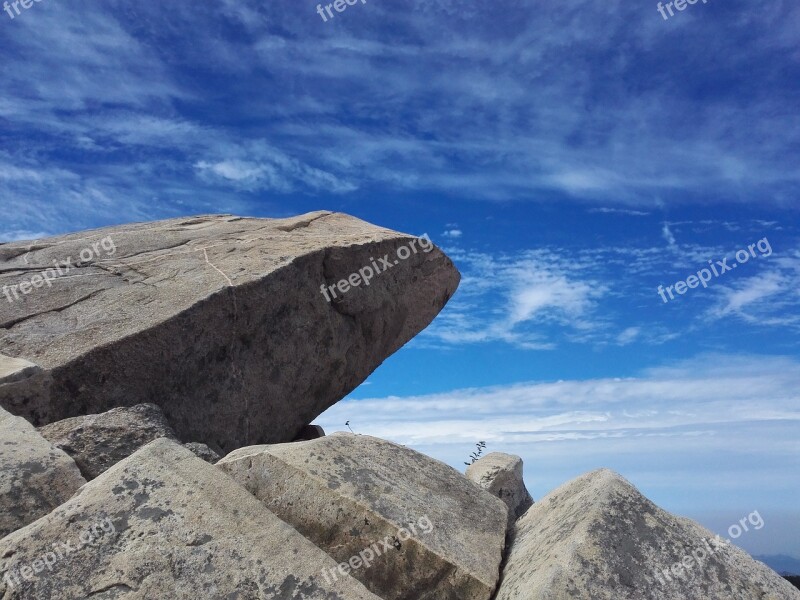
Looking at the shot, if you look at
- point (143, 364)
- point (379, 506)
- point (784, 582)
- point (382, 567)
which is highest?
point (143, 364)

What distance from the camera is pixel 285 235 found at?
1143 centimetres

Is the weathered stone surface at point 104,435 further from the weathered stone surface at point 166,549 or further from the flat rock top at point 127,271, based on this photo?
the flat rock top at point 127,271

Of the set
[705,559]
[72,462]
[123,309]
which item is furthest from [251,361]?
[705,559]

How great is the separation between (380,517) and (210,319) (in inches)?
177

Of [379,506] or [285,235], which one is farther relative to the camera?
[285,235]

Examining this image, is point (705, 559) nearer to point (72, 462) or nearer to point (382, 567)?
point (382, 567)

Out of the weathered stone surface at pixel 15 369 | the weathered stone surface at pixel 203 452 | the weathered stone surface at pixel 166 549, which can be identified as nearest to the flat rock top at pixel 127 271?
the weathered stone surface at pixel 15 369

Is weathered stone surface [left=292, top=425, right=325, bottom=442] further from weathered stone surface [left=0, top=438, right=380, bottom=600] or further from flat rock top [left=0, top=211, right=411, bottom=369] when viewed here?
weathered stone surface [left=0, top=438, right=380, bottom=600]

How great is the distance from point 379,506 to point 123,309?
196 inches

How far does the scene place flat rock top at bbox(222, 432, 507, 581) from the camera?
18.8ft

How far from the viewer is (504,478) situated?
11062mm

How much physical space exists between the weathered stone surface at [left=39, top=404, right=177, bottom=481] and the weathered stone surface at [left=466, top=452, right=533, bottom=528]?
16.8 feet

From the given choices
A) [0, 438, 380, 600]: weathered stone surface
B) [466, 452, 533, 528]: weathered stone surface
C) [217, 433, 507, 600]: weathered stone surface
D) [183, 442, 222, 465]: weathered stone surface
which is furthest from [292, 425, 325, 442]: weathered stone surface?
[0, 438, 380, 600]: weathered stone surface

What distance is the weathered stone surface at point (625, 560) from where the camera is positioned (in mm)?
5012
